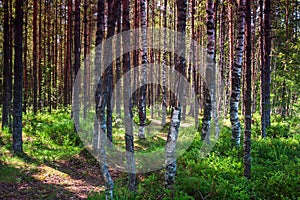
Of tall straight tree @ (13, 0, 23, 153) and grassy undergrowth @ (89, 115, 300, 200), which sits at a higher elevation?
tall straight tree @ (13, 0, 23, 153)

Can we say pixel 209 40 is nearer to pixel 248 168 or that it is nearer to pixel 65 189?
pixel 248 168

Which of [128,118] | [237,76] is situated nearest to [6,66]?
[128,118]

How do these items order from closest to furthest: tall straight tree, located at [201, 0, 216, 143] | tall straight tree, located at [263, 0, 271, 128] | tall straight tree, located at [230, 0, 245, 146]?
tall straight tree, located at [230, 0, 245, 146]
tall straight tree, located at [201, 0, 216, 143]
tall straight tree, located at [263, 0, 271, 128]

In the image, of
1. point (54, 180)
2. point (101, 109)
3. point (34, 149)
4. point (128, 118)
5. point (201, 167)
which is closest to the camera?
point (101, 109)

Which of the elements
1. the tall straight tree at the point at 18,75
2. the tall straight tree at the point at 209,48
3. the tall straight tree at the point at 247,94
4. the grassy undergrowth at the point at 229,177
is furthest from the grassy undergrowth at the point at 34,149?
the tall straight tree at the point at 247,94

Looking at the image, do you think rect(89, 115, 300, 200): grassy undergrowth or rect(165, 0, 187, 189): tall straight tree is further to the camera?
rect(165, 0, 187, 189): tall straight tree

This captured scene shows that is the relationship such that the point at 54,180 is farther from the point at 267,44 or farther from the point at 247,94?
the point at 267,44

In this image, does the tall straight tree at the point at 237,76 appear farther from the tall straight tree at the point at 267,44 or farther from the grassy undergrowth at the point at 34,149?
the grassy undergrowth at the point at 34,149

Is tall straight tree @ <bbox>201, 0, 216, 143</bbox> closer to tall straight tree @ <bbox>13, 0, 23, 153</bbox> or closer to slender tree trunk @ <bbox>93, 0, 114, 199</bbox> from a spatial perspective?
slender tree trunk @ <bbox>93, 0, 114, 199</bbox>

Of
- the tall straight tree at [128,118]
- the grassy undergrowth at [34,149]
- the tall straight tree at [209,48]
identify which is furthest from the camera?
the tall straight tree at [209,48]

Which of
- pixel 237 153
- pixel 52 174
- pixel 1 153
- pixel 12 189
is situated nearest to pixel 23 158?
pixel 1 153

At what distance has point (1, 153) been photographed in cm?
1051

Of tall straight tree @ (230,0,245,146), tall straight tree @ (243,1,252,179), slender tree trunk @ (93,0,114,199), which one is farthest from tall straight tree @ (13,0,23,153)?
tall straight tree @ (230,0,245,146)

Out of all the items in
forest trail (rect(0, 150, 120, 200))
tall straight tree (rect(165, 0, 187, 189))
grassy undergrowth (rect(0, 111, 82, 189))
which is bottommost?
forest trail (rect(0, 150, 120, 200))
